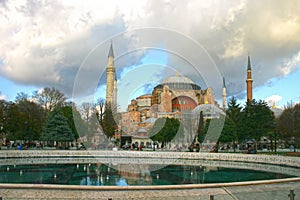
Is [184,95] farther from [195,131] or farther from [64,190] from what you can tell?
[64,190]

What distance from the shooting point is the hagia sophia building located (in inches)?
2570

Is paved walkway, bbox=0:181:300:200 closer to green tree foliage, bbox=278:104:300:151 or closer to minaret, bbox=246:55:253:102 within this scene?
green tree foliage, bbox=278:104:300:151

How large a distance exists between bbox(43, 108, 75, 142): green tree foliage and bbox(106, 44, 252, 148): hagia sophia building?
20567mm

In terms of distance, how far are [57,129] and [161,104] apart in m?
37.1

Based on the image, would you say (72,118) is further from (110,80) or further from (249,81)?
(249,81)

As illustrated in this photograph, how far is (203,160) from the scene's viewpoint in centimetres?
2998

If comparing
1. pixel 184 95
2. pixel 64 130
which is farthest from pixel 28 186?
pixel 184 95

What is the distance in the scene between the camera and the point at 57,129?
39.8m

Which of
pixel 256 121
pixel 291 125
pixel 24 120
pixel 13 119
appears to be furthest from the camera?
pixel 24 120

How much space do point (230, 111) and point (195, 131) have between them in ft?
21.5

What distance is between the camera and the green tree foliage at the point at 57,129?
39.6 metres

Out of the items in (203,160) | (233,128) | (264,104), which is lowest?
(203,160)

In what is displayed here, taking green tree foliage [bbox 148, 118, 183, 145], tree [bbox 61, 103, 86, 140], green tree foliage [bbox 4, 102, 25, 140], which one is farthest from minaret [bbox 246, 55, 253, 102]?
green tree foliage [bbox 4, 102, 25, 140]

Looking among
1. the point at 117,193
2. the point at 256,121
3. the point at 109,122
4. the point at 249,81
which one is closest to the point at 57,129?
the point at 109,122
